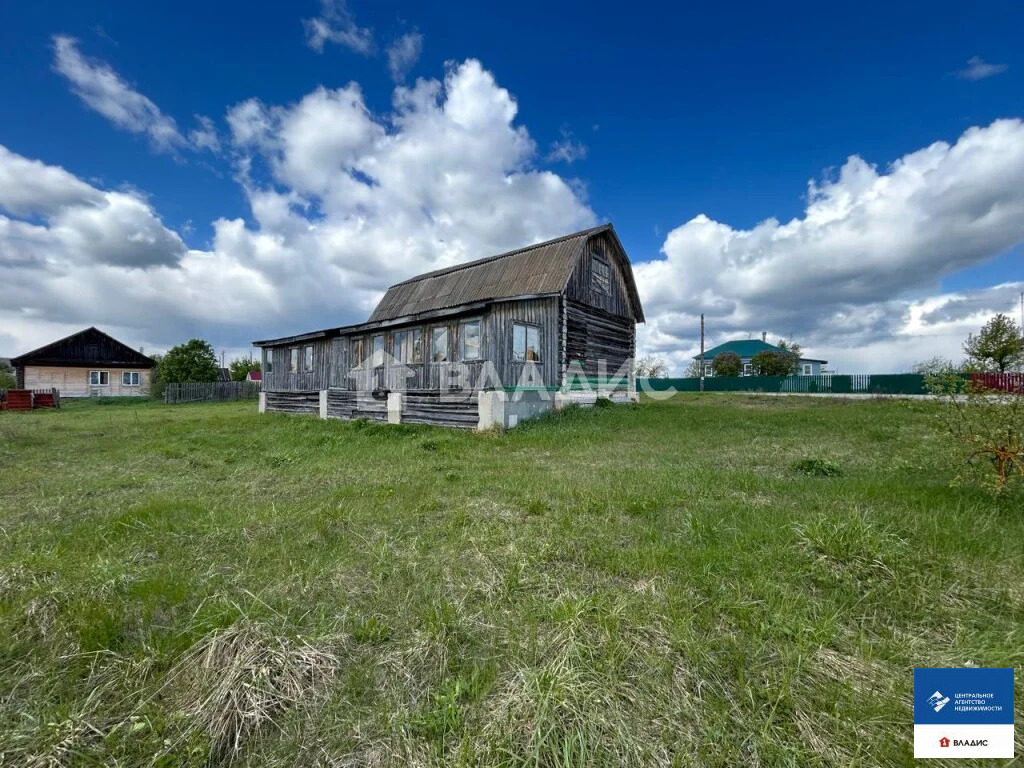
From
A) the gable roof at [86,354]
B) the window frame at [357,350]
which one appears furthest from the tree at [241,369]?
the window frame at [357,350]

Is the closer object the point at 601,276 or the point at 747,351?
the point at 601,276

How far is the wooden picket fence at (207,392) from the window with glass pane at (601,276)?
30910 mm

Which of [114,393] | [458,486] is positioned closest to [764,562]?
[458,486]

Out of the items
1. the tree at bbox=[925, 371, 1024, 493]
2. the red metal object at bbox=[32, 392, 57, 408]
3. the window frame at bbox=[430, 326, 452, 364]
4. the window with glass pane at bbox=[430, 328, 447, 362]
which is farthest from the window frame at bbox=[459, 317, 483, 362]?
the red metal object at bbox=[32, 392, 57, 408]

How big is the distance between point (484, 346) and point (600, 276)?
22.4 feet

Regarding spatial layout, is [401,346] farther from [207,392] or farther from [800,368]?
[800,368]

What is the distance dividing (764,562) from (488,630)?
7.55ft

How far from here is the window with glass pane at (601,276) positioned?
54.8 feet

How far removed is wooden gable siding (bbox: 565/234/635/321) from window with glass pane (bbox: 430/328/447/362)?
460 cm

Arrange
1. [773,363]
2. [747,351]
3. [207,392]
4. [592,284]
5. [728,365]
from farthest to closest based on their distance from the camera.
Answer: [747,351]
[728,365]
[773,363]
[207,392]
[592,284]

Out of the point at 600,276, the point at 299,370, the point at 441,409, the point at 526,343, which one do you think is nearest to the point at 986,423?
the point at 526,343

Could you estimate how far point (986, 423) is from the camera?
4.51 meters

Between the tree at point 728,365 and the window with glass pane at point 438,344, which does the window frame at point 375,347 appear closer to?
the window with glass pane at point 438,344

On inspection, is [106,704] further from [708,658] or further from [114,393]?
[114,393]
